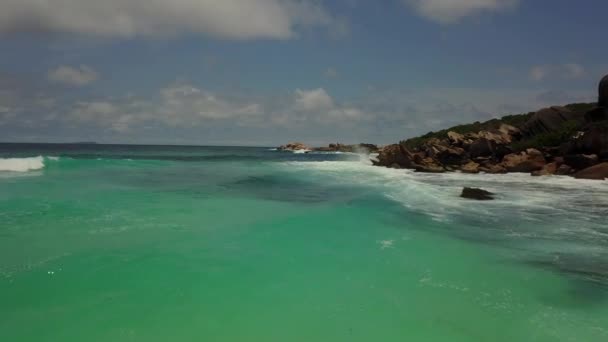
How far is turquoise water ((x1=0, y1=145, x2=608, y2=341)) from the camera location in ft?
22.2

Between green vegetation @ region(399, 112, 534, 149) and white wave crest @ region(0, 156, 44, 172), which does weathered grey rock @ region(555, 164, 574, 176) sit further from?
white wave crest @ region(0, 156, 44, 172)

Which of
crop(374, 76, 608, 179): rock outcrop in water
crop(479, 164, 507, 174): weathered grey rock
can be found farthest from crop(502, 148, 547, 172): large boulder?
crop(479, 164, 507, 174): weathered grey rock

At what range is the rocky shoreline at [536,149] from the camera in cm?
3444

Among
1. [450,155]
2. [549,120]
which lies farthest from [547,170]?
[549,120]

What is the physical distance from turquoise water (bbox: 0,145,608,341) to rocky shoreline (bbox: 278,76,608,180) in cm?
1885

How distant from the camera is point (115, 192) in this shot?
24.1 metres

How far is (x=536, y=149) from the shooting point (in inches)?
1657

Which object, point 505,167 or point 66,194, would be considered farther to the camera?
point 505,167

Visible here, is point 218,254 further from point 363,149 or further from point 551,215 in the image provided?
point 363,149

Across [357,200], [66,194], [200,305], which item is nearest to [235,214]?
[357,200]

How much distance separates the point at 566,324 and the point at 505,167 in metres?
37.5

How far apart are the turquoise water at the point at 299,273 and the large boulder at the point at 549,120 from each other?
3341 centimetres

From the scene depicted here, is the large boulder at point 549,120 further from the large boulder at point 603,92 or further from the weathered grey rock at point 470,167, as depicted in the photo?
the weathered grey rock at point 470,167

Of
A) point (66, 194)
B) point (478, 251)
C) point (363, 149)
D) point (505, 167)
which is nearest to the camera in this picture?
point (478, 251)
